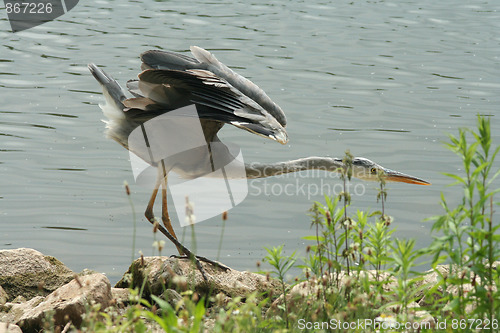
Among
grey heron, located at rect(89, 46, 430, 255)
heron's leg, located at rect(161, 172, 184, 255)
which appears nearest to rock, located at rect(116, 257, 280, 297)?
grey heron, located at rect(89, 46, 430, 255)

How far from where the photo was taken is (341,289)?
358cm

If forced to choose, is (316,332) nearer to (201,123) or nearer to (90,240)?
(201,123)

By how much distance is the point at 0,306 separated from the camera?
4246 mm

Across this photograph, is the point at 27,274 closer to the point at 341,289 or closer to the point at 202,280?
the point at 202,280

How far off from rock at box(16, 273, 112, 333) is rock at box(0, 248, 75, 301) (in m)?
0.72

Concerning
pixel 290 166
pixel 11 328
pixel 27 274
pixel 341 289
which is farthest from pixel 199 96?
pixel 11 328

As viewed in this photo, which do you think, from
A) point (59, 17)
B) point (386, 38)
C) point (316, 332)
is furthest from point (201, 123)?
point (59, 17)

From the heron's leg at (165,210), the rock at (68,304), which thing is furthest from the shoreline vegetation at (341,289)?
the heron's leg at (165,210)

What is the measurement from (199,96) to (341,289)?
1.86 meters

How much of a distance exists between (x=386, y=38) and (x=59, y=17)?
6.89 m

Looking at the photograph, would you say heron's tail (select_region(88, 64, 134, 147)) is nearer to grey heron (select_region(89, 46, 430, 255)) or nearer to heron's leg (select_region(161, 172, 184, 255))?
grey heron (select_region(89, 46, 430, 255))

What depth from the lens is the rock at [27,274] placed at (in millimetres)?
4637

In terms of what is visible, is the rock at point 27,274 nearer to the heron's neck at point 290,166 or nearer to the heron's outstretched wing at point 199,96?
the heron's outstretched wing at point 199,96

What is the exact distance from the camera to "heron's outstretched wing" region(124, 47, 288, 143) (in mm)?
4570
